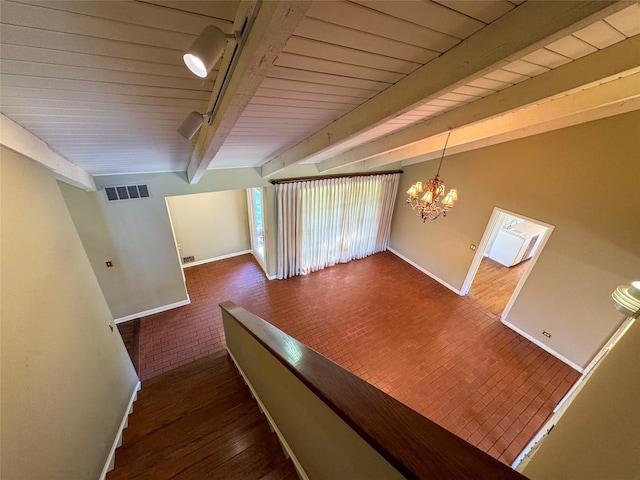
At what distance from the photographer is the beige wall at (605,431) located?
0.57 metres

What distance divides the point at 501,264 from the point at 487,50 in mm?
6397

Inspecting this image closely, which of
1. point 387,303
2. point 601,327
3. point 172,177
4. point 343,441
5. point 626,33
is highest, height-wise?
point 626,33

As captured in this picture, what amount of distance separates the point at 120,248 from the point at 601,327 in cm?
700

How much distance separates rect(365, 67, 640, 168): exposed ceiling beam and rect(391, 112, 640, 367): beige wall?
0.13 meters

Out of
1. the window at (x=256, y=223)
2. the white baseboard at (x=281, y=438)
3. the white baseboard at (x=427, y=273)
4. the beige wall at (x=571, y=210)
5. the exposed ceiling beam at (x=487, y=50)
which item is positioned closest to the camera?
the exposed ceiling beam at (x=487, y=50)

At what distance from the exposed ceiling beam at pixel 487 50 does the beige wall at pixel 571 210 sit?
3.09 m

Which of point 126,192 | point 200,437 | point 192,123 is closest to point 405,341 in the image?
point 200,437

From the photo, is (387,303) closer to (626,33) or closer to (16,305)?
(626,33)

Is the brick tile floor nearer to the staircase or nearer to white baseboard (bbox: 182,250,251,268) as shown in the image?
white baseboard (bbox: 182,250,251,268)

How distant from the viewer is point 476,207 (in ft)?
14.3

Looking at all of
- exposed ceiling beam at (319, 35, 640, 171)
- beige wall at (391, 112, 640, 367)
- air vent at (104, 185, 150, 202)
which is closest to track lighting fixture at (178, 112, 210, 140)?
exposed ceiling beam at (319, 35, 640, 171)

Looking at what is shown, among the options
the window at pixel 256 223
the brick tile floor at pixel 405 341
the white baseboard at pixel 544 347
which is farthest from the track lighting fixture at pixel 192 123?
the white baseboard at pixel 544 347

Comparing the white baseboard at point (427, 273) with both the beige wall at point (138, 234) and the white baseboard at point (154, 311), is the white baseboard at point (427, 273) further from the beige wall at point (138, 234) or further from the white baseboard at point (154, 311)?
the white baseboard at point (154, 311)

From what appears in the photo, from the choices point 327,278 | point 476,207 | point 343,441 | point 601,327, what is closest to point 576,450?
point 343,441
